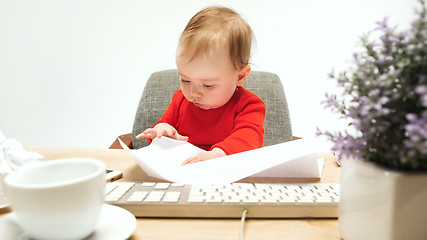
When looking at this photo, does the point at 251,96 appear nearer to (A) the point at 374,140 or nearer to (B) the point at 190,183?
(B) the point at 190,183

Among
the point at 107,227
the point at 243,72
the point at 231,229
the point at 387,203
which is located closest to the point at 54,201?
the point at 107,227

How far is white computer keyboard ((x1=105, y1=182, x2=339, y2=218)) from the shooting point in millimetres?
523

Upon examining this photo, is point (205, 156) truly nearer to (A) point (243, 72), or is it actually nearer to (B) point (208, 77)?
(B) point (208, 77)

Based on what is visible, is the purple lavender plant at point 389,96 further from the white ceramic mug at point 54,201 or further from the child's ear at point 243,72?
the child's ear at point 243,72

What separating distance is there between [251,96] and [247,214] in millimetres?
635

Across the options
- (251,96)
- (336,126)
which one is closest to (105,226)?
(251,96)

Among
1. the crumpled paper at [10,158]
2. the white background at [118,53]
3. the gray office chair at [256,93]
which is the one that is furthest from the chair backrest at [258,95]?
the crumpled paper at [10,158]

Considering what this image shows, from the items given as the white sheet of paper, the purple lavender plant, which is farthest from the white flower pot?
the white sheet of paper

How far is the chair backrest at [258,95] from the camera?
4.74ft

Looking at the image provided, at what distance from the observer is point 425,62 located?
1.10 feet

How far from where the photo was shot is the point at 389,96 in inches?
14.1

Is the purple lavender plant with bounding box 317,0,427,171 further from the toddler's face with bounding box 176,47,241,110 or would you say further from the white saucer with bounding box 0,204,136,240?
the toddler's face with bounding box 176,47,241,110

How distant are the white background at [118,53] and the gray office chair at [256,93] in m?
0.71

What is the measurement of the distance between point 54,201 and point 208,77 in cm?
63
